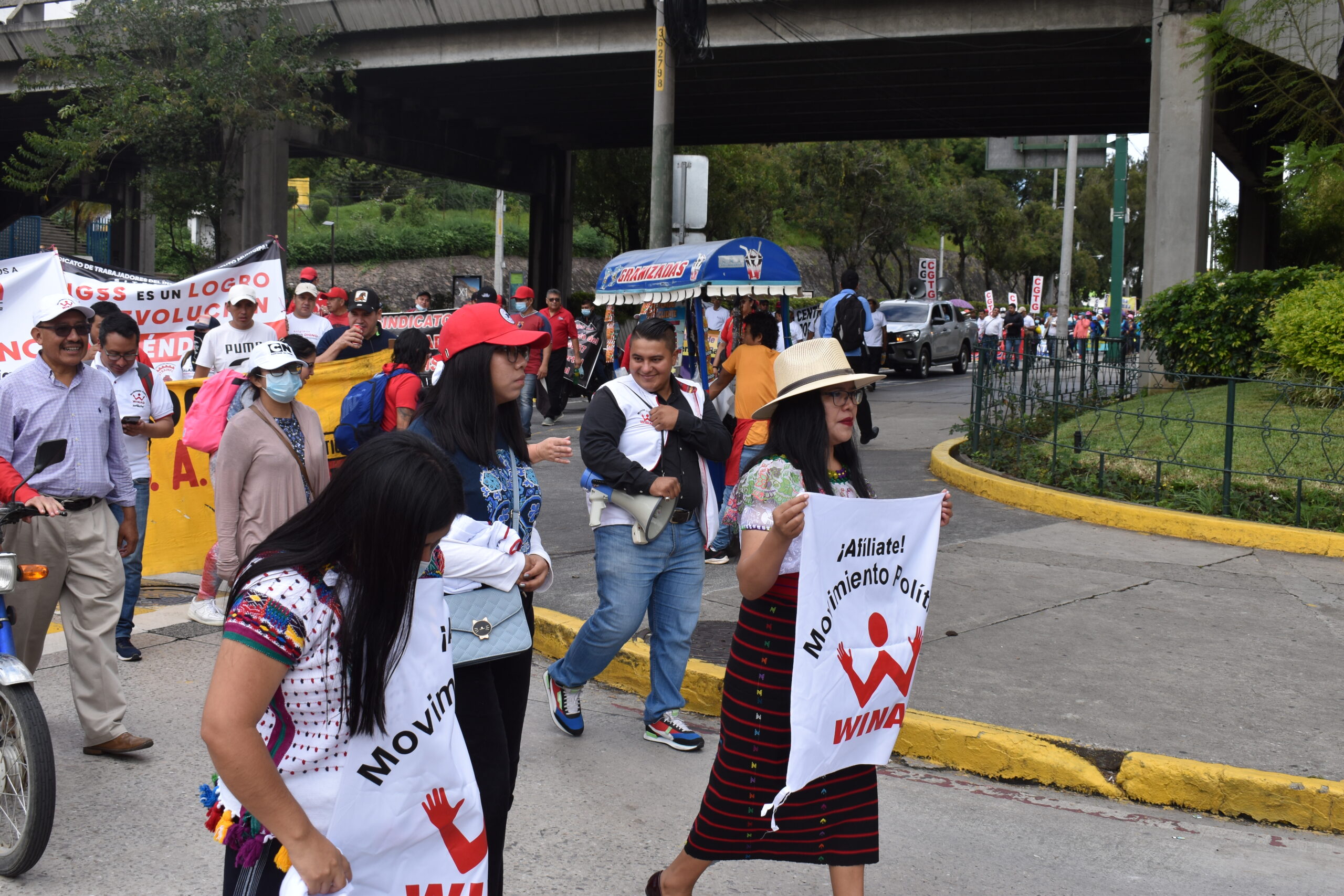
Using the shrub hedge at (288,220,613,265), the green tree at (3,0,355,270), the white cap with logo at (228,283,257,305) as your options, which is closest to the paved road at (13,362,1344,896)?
the white cap with logo at (228,283,257,305)

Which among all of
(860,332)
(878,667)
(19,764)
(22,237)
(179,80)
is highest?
(179,80)

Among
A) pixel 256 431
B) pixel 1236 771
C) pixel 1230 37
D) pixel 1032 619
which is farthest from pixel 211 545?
pixel 1230 37

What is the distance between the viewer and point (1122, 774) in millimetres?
5023

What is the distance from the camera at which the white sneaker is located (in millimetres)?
7324

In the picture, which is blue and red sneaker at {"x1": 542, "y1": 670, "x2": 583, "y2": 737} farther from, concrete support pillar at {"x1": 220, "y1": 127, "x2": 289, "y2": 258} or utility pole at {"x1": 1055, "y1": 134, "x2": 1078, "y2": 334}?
utility pole at {"x1": 1055, "y1": 134, "x2": 1078, "y2": 334}

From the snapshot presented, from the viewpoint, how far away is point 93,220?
47.8 m

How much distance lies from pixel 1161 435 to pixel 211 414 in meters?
7.52

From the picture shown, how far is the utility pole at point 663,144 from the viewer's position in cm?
1512

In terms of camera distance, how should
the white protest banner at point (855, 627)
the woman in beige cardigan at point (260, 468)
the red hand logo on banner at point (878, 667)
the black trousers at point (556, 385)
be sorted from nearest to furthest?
the white protest banner at point (855, 627), the red hand logo on banner at point (878, 667), the woman in beige cardigan at point (260, 468), the black trousers at point (556, 385)

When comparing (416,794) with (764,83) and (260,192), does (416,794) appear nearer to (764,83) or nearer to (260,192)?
(764,83)

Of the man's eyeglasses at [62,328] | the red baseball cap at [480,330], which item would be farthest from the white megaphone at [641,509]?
the man's eyeglasses at [62,328]

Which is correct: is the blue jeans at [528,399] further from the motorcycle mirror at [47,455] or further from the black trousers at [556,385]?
the motorcycle mirror at [47,455]

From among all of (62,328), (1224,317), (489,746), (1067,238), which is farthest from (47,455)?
(1067,238)

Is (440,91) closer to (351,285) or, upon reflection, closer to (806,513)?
(351,285)
